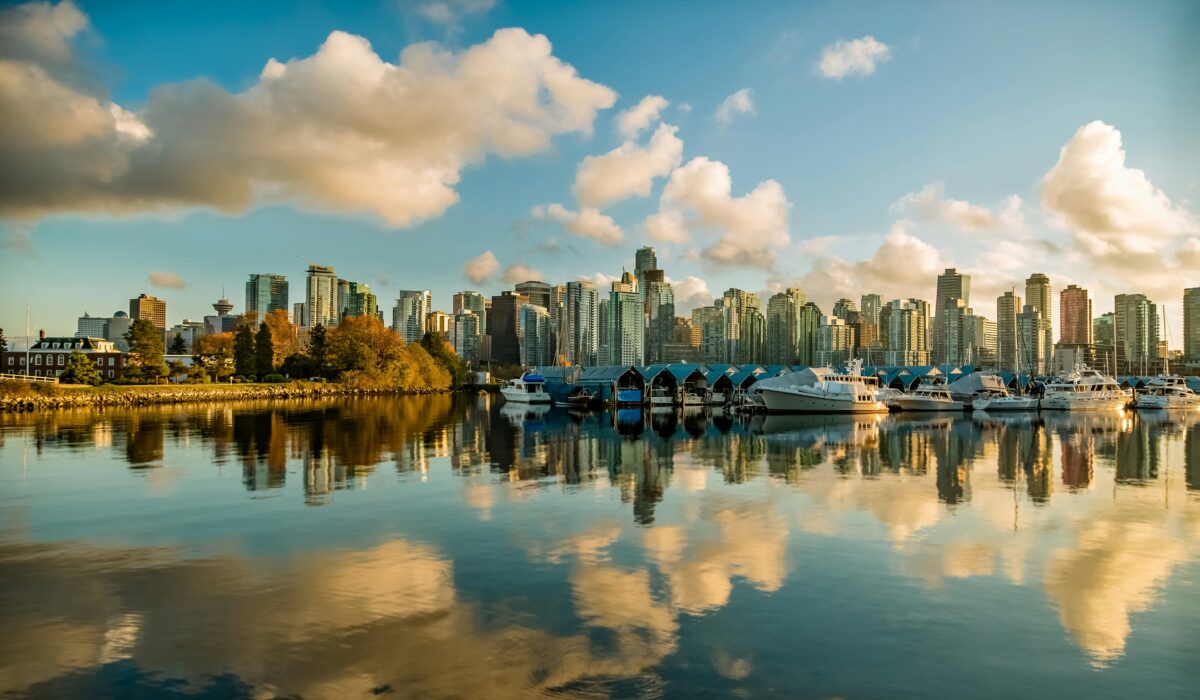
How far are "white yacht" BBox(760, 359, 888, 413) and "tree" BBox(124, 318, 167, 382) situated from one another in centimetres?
8409

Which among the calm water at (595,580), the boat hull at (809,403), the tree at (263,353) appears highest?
the tree at (263,353)

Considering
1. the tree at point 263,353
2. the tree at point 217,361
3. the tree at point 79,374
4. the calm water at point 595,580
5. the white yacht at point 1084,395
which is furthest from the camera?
the tree at point 263,353

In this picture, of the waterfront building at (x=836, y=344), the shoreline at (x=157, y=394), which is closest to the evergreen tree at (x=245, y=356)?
the shoreline at (x=157, y=394)

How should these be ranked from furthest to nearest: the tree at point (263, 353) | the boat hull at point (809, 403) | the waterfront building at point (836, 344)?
the waterfront building at point (836, 344) → the tree at point (263, 353) → the boat hull at point (809, 403)

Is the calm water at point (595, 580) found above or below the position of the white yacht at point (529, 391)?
below

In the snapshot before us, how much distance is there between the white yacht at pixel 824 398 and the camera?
6775 cm

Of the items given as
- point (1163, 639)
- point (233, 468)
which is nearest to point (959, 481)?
point (1163, 639)

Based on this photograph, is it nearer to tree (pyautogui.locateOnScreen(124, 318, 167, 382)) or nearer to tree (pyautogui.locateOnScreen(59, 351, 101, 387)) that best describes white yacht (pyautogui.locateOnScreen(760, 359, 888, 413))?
tree (pyautogui.locateOnScreen(59, 351, 101, 387))

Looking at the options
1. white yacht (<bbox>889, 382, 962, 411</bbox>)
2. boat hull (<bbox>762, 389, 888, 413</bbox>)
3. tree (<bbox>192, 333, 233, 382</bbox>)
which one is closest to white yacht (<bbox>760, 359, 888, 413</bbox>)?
boat hull (<bbox>762, 389, 888, 413</bbox>)

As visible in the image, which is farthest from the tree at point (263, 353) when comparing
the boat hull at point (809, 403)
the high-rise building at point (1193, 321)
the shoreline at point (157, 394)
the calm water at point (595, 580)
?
the high-rise building at point (1193, 321)

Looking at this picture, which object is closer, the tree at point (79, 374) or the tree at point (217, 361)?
the tree at point (79, 374)

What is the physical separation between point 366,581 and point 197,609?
2845 millimetres

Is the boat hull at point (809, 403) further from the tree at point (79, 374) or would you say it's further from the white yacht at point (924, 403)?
the tree at point (79, 374)

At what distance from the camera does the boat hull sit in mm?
67625
